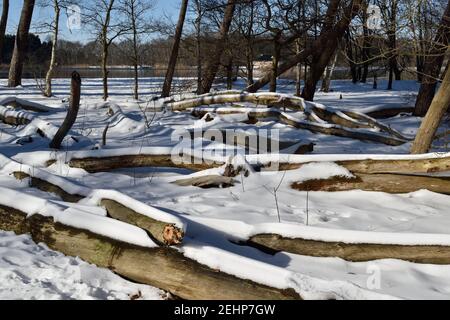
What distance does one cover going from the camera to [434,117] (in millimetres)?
6172

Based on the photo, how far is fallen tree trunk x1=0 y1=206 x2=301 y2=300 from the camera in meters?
2.66

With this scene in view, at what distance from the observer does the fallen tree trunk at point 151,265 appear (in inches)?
105

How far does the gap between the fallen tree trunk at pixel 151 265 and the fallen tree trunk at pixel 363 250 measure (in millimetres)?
802

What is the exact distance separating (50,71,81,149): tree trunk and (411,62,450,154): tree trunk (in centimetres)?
492

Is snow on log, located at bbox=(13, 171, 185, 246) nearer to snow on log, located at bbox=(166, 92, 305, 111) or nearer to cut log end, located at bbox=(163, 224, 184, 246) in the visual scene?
cut log end, located at bbox=(163, 224, 184, 246)

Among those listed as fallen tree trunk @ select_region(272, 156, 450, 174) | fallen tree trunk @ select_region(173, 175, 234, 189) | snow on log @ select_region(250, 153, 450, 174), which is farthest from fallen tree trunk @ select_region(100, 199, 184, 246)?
fallen tree trunk @ select_region(272, 156, 450, 174)

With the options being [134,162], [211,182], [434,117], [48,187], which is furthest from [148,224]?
[434,117]

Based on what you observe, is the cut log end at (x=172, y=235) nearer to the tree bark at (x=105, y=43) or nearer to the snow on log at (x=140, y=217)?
the snow on log at (x=140, y=217)

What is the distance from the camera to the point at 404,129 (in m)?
12.3

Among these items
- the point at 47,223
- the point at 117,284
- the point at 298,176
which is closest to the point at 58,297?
the point at 117,284

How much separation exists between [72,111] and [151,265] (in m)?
4.59

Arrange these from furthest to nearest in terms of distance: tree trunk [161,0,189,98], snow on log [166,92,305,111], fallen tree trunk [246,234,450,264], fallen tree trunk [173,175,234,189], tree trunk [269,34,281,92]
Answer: tree trunk [161,0,189,98]
tree trunk [269,34,281,92]
snow on log [166,92,305,111]
fallen tree trunk [173,175,234,189]
fallen tree trunk [246,234,450,264]

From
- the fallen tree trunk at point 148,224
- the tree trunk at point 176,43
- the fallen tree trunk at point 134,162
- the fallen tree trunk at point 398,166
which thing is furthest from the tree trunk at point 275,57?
the fallen tree trunk at point 148,224

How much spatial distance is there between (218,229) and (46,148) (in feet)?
15.0
